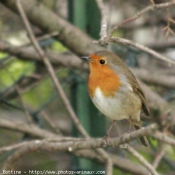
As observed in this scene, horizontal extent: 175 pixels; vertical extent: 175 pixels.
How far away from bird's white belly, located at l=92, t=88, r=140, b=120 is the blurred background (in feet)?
0.91

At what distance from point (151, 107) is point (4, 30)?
2031mm

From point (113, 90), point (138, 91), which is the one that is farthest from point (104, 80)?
point (138, 91)

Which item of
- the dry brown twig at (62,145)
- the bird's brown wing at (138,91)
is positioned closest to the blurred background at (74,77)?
the bird's brown wing at (138,91)

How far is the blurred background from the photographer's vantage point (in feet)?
14.3

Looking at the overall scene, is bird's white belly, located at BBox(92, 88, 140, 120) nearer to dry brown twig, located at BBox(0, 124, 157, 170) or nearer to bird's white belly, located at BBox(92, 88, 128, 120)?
bird's white belly, located at BBox(92, 88, 128, 120)

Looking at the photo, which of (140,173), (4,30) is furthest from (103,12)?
(4,30)

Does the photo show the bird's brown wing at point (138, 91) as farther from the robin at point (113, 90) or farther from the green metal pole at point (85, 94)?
the green metal pole at point (85, 94)

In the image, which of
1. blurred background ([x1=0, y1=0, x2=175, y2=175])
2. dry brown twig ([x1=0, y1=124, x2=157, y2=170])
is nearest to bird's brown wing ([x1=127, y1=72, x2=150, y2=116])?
blurred background ([x1=0, y1=0, x2=175, y2=175])

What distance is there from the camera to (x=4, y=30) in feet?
18.1

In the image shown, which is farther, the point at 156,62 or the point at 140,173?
the point at 156,62

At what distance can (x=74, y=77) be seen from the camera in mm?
4605

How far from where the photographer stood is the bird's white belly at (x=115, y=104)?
3.34 meters

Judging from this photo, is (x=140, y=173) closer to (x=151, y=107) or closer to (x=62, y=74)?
(x=151, y=107)

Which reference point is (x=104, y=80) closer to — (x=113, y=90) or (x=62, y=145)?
(x=113, y=90)
